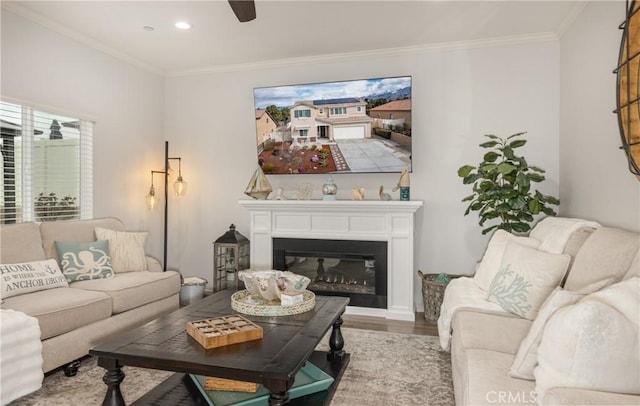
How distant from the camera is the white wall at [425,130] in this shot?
12.6 ft

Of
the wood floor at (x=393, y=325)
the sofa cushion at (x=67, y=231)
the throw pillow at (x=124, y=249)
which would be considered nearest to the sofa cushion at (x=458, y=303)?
the wood floor at (x=393, y=325)

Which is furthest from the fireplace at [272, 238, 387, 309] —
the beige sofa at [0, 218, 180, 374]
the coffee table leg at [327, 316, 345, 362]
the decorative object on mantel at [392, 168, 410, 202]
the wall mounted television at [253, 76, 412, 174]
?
the coffee table leg at [327, 316, 345, 362]

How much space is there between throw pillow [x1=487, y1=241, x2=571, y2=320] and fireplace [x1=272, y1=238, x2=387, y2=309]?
1.61 m

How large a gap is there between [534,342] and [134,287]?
9.13 feet

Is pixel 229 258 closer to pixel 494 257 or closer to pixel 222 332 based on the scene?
pixel 222 332

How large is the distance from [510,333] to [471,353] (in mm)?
338

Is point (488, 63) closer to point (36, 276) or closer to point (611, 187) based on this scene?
point (611, 187)

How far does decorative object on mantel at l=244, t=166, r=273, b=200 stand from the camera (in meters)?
4.29

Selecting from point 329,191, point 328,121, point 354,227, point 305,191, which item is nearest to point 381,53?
point 328,121

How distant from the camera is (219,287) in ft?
14.5

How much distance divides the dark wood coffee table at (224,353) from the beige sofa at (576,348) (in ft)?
2.32

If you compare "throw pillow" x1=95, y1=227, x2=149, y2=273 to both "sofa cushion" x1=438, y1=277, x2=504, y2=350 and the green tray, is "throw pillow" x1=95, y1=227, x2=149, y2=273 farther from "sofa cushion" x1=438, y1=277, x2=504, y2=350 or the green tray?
"sofa cushion" x1=438, y1=277, x2=504, y2=350

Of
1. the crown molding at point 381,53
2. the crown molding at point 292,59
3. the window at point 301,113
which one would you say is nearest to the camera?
the crown molding at point 292,59

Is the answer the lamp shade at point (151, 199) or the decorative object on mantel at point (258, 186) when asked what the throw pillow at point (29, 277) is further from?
the decorative object on mantel at point (258, 186)
